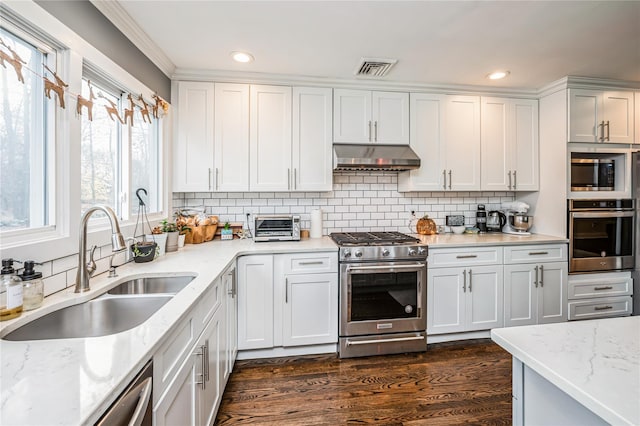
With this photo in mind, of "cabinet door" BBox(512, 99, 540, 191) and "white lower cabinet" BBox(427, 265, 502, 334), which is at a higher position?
"cabinet door" BBox(512, 99, 540, 191)

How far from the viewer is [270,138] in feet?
9.09

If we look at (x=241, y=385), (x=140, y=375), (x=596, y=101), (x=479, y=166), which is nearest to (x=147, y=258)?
(x=241, y=385)

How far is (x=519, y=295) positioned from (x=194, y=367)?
9.46 feet

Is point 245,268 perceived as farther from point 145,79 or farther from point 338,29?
point 338,29

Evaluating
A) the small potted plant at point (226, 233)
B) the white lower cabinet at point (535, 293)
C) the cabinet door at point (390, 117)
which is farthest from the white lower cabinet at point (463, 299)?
the small potted plant at point (226, 233)

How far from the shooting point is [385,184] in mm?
3260

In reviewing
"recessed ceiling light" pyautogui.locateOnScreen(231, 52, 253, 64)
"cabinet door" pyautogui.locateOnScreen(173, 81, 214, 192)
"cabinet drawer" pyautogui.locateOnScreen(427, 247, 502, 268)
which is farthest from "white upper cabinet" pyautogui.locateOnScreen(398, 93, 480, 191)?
"cabinet door" pyautogui.locateOnScreen(173, 81, 214, 192)

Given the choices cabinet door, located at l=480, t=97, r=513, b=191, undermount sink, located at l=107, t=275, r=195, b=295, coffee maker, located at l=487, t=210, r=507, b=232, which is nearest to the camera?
undermount sink, located at l=107, t=275, r=195, b=295

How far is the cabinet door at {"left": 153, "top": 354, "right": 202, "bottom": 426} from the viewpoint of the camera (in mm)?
970

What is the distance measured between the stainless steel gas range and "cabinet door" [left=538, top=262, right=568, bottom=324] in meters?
1.23

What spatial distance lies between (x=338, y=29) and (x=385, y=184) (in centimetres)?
167

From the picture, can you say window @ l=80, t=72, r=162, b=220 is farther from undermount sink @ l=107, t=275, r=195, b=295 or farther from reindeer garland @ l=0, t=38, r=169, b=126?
undermount sink @ l=107, t=275, r=195, b=295

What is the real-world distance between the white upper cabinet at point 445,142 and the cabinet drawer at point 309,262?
1187 mm

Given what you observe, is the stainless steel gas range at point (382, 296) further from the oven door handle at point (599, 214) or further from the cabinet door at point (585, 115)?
the cabinet door at point (585, 115)
